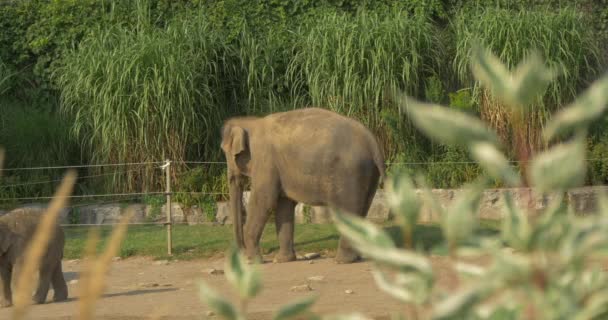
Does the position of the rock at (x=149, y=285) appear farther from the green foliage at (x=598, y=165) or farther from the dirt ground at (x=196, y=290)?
the green foliage at (x=598, y=165)

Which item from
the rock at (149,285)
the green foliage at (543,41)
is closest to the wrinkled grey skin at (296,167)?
the rock at (149,285)

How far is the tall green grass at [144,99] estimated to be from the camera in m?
14.4

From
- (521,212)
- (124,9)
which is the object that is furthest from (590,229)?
(124,9)

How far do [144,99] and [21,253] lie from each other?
5.51 meters

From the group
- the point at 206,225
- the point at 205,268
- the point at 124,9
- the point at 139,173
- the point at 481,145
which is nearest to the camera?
the point at 481,145

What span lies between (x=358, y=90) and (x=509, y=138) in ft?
6.22

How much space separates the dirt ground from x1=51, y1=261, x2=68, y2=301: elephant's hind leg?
0.10 meters

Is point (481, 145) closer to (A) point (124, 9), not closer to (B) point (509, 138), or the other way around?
(B) point (509, 138)

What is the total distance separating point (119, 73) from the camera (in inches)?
569

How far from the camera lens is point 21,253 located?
8.97 meters

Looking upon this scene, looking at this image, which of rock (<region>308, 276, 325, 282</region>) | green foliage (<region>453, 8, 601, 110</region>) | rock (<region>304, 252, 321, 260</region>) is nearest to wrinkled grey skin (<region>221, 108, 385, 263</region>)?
rock (<region>304, 252, 321, 260</region>)

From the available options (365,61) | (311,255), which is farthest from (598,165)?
(311,255)

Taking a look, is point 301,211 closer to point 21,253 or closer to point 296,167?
point 296,167

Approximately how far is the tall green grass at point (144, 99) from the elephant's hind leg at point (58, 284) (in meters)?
4.99
